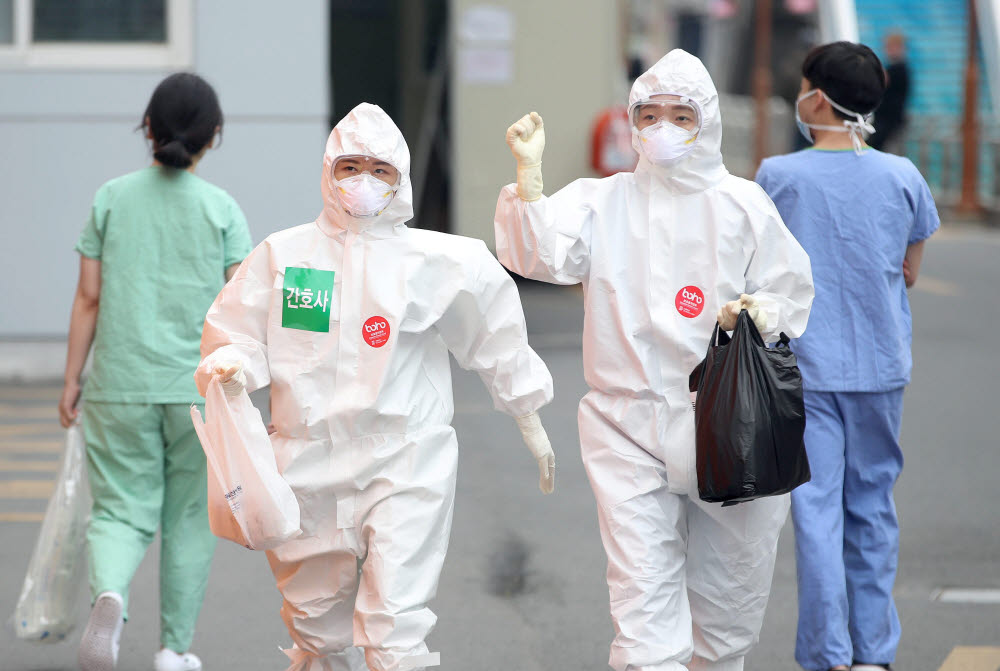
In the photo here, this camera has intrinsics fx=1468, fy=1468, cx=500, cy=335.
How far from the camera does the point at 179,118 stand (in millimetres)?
4367

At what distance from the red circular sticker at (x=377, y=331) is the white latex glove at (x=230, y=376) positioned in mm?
316

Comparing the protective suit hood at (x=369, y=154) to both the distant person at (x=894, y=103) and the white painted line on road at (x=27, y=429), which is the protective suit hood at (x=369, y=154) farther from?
the distant person at (x=894, y=103)

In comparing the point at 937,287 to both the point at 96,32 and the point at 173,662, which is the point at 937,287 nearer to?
the point at 96,32

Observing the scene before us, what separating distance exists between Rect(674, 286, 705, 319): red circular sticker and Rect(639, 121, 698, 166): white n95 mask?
0.34 meters

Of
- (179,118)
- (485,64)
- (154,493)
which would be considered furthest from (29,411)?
(485,64)

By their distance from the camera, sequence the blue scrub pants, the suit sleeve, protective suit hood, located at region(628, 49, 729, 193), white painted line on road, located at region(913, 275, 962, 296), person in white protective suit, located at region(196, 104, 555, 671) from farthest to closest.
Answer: white painted line on road, located at region(913, 275, 962, 296), the blue scrub pants, protective suit hood, located at region(628, 49, 729, 193), the suit sleeve, person in white protective suit, located at region(196, 104, 555, 671)

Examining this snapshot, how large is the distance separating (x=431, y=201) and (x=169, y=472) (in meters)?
10.7

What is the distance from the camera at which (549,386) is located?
3.75m

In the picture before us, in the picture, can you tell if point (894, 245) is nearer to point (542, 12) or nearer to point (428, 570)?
point (428, 570)

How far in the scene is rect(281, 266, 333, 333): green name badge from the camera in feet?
11.8

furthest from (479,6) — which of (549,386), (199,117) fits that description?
(549,386)

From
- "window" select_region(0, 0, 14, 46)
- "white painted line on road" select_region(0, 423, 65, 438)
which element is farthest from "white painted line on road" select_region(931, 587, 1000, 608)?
"window" select_region(0, 0, 14, 46)

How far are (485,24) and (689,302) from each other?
8.94 metres

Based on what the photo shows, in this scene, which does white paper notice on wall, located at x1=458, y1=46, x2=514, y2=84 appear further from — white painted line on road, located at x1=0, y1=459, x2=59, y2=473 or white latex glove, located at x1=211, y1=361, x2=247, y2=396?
white latex glove, located at x1=211, y1=361, x2=247, y2=396
